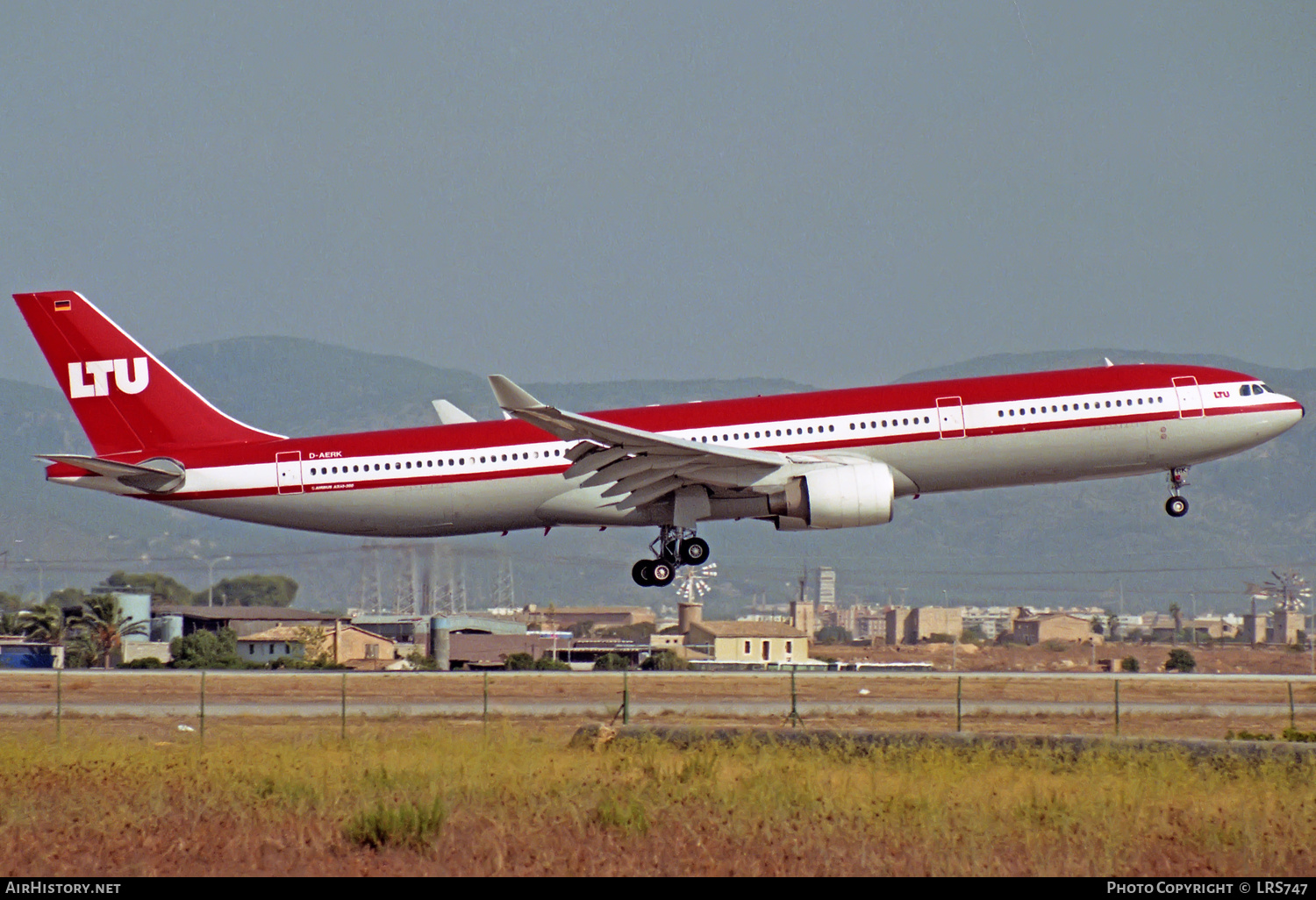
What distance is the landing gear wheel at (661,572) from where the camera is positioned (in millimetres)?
35656

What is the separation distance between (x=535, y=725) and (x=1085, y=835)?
15.7 m

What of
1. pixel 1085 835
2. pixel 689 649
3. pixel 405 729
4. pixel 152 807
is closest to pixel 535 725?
pixel 405 729

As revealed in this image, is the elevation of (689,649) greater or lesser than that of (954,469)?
lesser

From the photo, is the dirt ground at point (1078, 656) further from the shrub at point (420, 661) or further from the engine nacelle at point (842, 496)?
the engine nacelle at point (842, 496)

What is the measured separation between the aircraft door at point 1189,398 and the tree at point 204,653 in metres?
40.6

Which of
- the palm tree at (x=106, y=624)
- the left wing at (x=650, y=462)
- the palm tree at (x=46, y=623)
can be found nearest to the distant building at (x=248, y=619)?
the palm tree at (x=106, y=624)

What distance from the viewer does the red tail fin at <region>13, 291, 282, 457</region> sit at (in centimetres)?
3731

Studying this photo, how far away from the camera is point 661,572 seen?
3588cm

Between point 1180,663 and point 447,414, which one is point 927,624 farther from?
point 447,414

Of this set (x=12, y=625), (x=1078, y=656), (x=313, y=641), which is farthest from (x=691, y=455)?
(x=12, y=625)

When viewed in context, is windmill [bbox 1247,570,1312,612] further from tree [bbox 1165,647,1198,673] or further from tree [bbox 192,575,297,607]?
tree [bbox 192,575,297,607]

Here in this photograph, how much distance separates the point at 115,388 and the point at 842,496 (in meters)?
18.3

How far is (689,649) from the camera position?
90.3 metres
